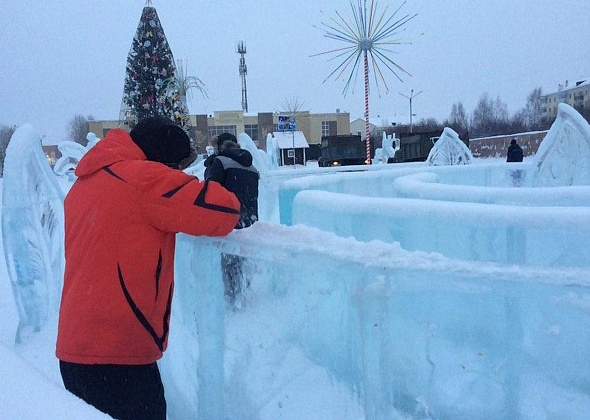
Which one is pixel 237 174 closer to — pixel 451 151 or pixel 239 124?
pixel 451 151

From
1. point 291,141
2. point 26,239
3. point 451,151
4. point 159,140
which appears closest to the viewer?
point 159,140

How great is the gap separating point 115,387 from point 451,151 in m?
12.4

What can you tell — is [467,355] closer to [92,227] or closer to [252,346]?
[252,346]

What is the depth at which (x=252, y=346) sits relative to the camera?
2033mm

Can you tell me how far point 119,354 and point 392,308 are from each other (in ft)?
3.17

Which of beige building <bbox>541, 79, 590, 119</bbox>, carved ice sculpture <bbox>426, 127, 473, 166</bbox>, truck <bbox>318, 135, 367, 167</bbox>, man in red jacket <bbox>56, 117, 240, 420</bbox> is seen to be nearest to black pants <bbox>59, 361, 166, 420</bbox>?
man in red jacket <bbox>56, 117, 240, 420</bbox>

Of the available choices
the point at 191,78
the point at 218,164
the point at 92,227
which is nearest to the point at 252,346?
the point at 92,227

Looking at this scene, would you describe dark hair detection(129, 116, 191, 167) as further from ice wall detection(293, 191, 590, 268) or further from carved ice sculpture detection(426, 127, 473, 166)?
carved ice sculpture detection(426, 127, 473, 166)

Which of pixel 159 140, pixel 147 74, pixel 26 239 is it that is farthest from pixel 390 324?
pixel 147 74

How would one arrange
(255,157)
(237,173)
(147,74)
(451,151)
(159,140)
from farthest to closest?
(451,151), (147,74), (255,157), (237,173), (159,140)

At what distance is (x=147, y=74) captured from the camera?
10586 mm

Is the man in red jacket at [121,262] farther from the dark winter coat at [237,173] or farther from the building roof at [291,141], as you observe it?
the building roof at [291,141]

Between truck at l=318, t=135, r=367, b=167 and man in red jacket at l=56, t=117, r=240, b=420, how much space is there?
26094 millimetres

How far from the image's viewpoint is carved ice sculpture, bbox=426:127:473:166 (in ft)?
41.7
